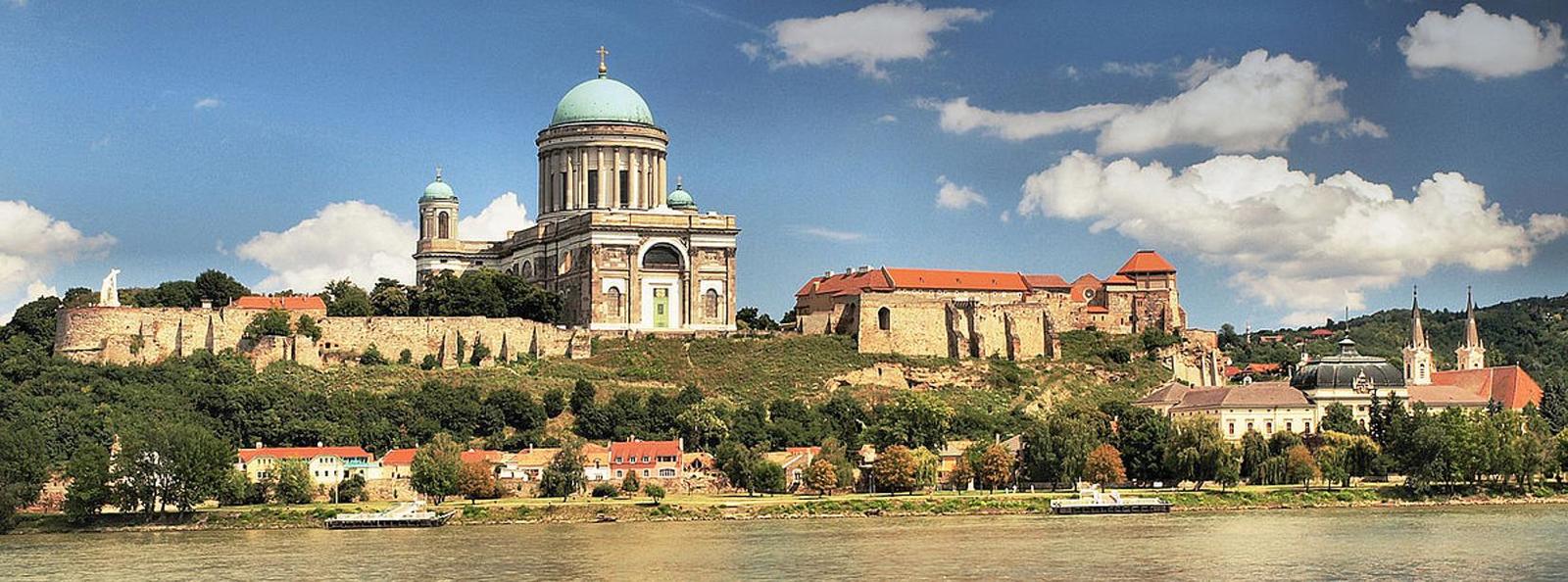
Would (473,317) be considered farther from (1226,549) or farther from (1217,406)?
(1226,549)

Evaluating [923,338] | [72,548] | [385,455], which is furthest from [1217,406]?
[72,548]

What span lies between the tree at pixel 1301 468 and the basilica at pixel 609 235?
24.0 m

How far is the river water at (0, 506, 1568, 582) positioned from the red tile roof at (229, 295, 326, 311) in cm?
1988

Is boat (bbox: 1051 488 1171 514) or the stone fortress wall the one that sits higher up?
the stone fortress wall

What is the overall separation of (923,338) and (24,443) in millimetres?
36438

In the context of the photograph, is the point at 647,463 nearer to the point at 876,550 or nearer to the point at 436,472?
the point at 436,472

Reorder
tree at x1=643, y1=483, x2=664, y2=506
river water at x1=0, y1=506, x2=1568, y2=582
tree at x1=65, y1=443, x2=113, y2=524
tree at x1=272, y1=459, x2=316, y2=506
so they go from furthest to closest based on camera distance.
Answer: tree at x1=643, y1=483, x2=664, y2=506 → tree at x1=272, y1=459, x2=316, y2=506 → tree at x1=65, y1=443, x2=113, y2=524 → river water at x1=0, y1=506, x2=1568, y2=582

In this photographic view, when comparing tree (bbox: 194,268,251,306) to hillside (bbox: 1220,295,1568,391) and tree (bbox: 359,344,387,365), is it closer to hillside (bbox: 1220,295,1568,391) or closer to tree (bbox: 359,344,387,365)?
tree (bbox: 359,344,387,365)

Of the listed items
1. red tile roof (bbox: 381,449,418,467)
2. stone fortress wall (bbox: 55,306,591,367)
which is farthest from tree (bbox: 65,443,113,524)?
stone fortress wall (bbox: 55,306,591,367)

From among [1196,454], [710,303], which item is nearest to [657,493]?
[1196,454]

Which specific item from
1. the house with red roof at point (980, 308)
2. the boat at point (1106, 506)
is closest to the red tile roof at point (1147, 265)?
the house with red roof at point (980, 308)

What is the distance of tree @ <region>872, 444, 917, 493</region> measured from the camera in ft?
237

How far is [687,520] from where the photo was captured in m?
67.2

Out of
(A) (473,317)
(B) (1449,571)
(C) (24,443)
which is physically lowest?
(B) (1449,571)
